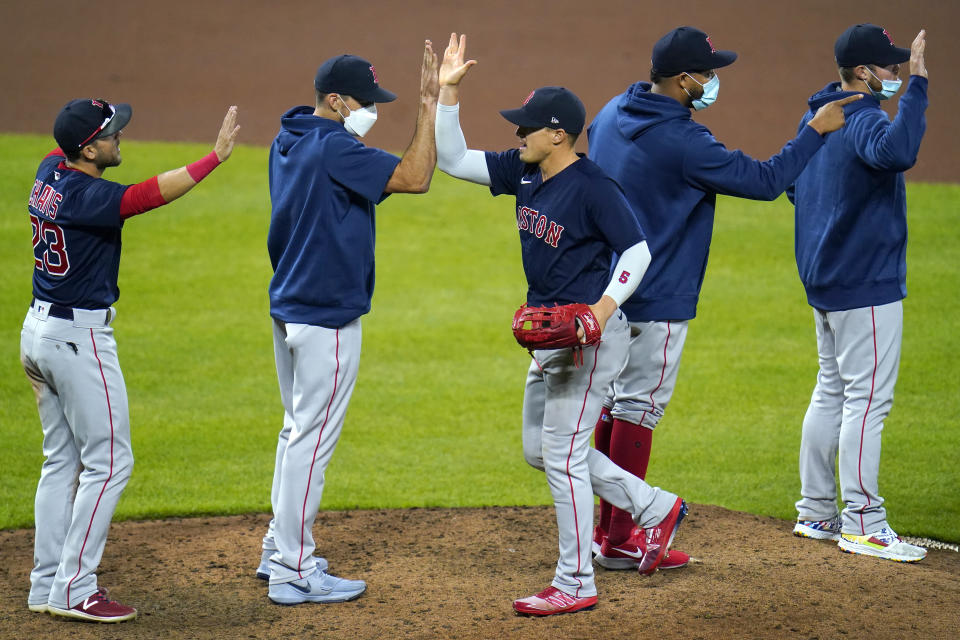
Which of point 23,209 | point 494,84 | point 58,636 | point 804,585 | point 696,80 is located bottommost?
point 58,636

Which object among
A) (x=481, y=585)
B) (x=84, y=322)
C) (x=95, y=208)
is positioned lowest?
(x=481, y=585)

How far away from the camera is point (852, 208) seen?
489cm

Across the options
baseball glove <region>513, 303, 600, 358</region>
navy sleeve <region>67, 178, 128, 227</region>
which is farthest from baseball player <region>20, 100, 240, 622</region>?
baseball glove <region>513, 303, 600, 358</region>

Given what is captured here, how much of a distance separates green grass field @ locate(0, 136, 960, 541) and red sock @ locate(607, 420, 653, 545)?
1290 mm

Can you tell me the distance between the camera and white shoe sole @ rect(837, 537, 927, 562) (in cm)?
480

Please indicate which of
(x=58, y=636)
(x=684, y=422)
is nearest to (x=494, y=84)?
(x=684, y=422)

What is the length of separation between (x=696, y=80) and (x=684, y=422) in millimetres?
3254

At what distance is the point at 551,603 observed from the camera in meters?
4.15

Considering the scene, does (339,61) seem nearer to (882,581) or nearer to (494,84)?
(882,581)

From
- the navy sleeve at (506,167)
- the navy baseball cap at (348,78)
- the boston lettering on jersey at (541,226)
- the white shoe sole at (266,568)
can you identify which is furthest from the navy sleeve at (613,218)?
the white shoe sole at (266,568)

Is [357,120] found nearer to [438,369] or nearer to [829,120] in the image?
[829,120]

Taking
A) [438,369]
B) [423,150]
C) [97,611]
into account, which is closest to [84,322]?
[97,611]

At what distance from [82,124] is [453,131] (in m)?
1.37

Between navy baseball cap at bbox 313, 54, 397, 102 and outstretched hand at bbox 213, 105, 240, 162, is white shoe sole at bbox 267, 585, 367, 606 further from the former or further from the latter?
Result: navy baseball cap at bbox 313, 54, 397, 102
